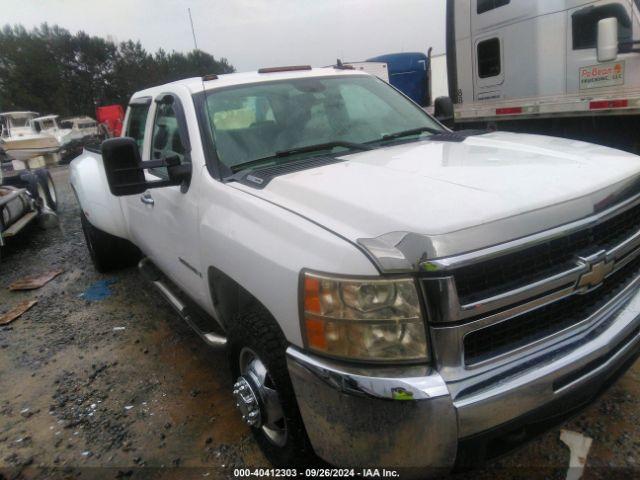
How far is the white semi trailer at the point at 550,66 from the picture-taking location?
5336mm

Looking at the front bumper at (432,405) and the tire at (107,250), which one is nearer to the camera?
the front bumper at (432,405)

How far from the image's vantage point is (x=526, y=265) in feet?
5.71

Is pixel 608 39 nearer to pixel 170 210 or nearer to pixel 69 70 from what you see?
pixel 170 210

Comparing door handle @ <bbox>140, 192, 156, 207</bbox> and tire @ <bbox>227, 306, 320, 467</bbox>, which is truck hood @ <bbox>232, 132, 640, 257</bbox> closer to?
tire @ <bbox>227, 306, 320, 467</bbox>

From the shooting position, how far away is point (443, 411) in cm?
155

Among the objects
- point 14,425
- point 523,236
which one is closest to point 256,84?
point 523,236

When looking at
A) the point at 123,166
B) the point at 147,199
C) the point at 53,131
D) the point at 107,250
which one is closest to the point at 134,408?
the point at 147,199

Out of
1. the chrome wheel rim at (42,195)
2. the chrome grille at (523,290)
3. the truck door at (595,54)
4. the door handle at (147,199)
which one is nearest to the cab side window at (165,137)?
the door handle at (147,199)

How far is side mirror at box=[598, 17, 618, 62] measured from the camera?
16.1 feet

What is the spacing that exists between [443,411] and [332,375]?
1.20 feet

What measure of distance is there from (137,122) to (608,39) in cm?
457

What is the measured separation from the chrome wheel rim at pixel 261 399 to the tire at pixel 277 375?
0.01 m

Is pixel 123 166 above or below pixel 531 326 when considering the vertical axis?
above

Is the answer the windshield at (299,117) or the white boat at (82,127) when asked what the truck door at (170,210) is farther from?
the white boat at (82,127)
